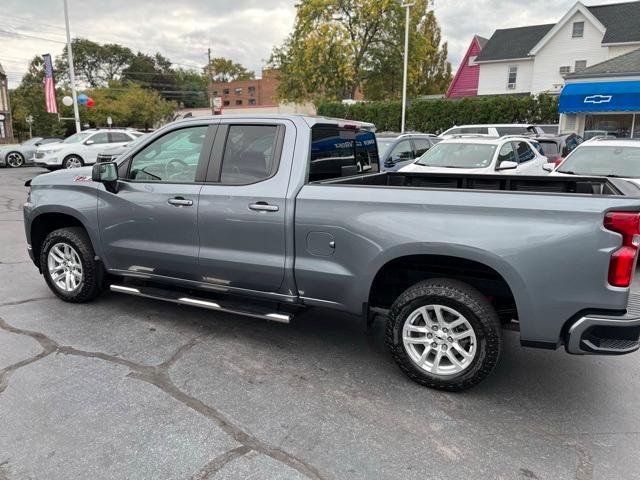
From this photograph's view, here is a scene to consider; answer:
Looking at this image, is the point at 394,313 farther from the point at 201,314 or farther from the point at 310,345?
the point at 201,314

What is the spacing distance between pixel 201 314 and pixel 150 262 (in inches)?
30.1

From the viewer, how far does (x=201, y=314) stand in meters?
4.84

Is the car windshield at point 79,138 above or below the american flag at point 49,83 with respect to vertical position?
below

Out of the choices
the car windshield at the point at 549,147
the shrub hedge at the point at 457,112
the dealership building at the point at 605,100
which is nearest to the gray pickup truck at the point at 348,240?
the car windshield at the point at 549,147

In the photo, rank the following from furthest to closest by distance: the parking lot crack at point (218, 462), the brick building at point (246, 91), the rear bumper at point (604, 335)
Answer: the brick building at point (246, 91) → the rear bumper at point (604, 335) → the parking lot crack at point (218, 462)

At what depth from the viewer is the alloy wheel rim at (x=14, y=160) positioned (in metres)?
21.7

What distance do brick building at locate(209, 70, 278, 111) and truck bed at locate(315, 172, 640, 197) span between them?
8708cm

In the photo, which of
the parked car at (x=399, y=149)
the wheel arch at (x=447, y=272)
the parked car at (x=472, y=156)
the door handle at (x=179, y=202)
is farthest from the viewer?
the parked car at (x=399, y=149)

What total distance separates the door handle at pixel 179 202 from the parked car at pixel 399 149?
6682 mm

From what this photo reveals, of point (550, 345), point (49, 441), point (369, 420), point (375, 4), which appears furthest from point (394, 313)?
point (375, 4)

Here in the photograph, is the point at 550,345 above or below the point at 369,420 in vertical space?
above

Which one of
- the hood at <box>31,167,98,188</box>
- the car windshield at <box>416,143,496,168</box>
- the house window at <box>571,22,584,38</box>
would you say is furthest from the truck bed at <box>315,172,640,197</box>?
the house window at <box>571,22,584,38</box>

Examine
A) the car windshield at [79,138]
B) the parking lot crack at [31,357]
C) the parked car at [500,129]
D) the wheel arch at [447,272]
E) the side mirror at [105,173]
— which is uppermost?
the parked car at [500,129]

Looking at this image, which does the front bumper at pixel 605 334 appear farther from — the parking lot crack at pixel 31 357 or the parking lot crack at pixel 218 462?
the parking lot crack at pixel 31 357
